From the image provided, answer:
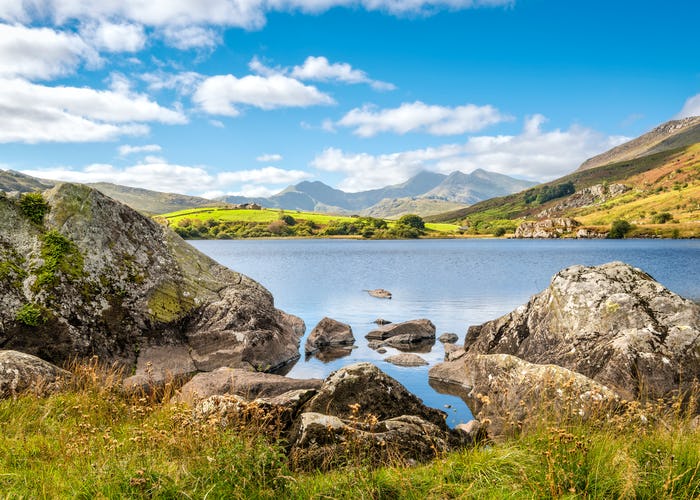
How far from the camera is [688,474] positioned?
6691 millimetres

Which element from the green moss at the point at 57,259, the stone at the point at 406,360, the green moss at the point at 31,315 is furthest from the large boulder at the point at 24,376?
the stone at the point at 406,360

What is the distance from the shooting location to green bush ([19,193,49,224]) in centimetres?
1994

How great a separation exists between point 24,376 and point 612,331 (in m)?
18.5

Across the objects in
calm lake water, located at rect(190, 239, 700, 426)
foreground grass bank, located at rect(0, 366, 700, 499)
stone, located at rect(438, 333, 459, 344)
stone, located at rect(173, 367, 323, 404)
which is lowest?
calm lake water, located at rect(190, 239, 700, 426)

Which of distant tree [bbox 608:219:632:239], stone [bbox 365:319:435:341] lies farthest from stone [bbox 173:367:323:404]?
distant tree [bbox 608:219:632:239]

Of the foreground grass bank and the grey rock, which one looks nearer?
Result: the foreground grass bank

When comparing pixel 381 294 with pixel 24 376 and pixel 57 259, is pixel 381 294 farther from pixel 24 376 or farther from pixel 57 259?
pixel 24 376

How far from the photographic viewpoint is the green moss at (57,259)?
1834 centimetres

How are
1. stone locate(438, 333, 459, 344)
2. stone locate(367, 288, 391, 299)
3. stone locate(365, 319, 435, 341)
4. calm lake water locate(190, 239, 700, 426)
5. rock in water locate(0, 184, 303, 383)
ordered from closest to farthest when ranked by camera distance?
rock in water locate(0, 184, 303, 383)
calm lake water locate(190, 239, 700, 426)
stone locate(438, 333, 459, 344)
stone locate(365, 319, 435, 341)
stone locate(367, 288, 391, 299)

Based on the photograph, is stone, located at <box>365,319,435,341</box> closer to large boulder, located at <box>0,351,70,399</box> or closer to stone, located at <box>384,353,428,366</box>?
stone, located at <box>384,353,428,366</box>

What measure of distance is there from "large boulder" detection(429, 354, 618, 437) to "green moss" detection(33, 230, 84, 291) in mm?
15951

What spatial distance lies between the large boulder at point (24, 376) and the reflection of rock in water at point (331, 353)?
16025 mm

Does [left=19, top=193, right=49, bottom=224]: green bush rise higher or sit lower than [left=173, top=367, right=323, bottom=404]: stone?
higher

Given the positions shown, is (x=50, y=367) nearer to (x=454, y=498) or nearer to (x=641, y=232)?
(x=454, y=498)
